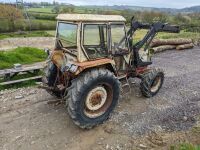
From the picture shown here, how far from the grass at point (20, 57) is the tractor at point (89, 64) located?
15.7ft

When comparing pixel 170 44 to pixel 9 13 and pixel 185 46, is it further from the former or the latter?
pixel 9 13

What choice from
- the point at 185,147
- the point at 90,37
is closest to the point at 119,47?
the point at 90,37

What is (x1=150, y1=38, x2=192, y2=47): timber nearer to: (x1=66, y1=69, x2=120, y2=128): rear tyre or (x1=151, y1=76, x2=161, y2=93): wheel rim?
(x1=151, y1=76, x2=161, y2=93): wheel rim

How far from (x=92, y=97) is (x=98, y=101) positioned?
9.4 inches

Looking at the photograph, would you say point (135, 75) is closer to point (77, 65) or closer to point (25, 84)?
point (77, 65)

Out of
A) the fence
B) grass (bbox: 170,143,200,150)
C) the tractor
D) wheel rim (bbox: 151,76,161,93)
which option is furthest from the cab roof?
the fence

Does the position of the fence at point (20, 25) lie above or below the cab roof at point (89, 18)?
below

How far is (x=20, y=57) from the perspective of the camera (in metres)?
12.1

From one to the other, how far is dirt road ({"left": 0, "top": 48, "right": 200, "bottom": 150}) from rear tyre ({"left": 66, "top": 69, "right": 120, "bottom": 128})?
31 centimetres

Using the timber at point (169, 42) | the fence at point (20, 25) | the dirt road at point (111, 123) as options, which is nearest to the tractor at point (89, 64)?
the dirt road at point (111, 123)

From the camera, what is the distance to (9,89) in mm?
8578

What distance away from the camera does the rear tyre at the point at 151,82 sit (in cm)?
779

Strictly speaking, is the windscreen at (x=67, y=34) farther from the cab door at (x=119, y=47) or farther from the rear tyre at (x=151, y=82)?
the rear tyre at (x=151, y=82)

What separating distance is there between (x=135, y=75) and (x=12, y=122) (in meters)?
3.68
